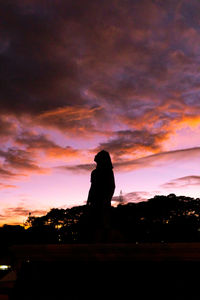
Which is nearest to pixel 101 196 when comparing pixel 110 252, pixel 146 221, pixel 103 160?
pixel 103 160

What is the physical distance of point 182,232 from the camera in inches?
1074

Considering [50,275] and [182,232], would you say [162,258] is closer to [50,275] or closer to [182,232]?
[50,275]

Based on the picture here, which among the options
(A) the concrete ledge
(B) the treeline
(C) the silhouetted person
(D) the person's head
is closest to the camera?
(A) the concrete ledge

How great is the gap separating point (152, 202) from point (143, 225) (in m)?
2.39

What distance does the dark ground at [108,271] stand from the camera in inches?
203

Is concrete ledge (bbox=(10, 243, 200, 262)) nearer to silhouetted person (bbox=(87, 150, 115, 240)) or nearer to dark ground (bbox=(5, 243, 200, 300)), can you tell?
dark ground (bbox=(5, 243, 200, 300))

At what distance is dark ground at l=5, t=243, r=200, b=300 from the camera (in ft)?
16.9

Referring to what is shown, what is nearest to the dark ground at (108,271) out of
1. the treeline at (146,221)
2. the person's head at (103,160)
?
the person's head at (103,160)

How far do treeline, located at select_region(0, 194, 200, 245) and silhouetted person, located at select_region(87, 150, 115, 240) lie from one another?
741 inches

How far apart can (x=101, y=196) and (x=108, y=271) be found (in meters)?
2.68

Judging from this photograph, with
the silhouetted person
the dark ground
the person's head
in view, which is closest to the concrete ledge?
the dark ground

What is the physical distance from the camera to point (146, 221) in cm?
2847

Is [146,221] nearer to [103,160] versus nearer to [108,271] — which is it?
[103,160]

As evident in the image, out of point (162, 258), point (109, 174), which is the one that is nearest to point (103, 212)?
point (109, 174)
